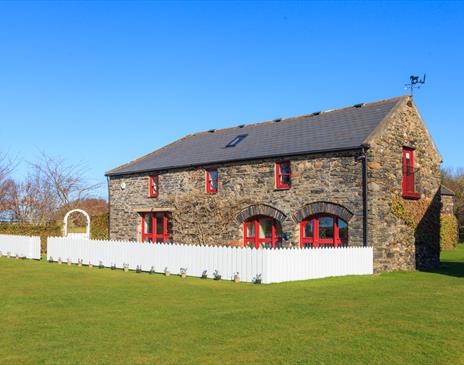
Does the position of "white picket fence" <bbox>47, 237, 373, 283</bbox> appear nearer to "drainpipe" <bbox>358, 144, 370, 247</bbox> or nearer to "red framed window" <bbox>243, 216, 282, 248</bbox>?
"drainpipe" <bbox>358, 144, 370, 247</bbox>

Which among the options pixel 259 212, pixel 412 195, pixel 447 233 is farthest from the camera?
pixel 447 233

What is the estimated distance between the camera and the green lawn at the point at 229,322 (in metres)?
7.69

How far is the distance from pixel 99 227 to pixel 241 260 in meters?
18.7

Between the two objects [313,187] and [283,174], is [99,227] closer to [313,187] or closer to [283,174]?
[283,174]

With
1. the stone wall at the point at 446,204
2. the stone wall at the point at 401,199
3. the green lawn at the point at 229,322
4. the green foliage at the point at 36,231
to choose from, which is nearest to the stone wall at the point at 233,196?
the stone wall at the point at 401,199

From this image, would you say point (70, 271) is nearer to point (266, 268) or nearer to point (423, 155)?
point (266, 268)

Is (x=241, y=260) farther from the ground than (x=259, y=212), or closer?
closer

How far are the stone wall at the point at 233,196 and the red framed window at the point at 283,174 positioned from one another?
239mm

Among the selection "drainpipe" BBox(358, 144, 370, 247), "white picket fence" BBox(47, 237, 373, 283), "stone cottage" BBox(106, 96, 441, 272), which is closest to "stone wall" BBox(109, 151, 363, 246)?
"stone cottage" BBox(106, 96, 441, 272)

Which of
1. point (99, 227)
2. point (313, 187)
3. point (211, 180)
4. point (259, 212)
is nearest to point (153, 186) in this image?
point (211, 180)

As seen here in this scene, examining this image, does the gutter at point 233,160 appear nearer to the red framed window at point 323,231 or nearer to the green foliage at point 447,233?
the red framed window at point 323,231

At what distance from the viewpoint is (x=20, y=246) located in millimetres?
28078

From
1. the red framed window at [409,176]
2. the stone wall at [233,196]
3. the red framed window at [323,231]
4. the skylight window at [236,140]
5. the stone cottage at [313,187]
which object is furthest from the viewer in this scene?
the skylight window at [236,140]

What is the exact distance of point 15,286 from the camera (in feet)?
51.7
